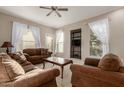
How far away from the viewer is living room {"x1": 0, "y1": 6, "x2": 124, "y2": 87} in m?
1.85

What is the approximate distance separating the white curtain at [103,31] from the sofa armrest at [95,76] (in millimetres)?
2688

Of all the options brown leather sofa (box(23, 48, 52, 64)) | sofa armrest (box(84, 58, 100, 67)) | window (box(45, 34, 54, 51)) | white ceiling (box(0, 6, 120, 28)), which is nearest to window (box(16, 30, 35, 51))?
brown leather sofa (box(23, 48, 52, 64))

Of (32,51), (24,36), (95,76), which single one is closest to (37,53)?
(32,51)

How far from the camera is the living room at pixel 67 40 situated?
1.85m

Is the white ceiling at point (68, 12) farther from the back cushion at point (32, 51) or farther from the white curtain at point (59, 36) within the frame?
the white curtain at point (59, 36)

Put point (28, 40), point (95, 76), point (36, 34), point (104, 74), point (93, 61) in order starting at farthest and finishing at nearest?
point (36, 34) → point (28, 40) → point (93, 61) → point (95, 76) → point (104, 74)

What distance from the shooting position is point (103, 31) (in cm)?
442

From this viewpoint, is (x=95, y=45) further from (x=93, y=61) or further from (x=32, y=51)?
(x=32, y=51)

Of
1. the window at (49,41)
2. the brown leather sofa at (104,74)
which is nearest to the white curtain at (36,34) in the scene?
the window at (49,41)

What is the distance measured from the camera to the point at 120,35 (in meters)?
3.87

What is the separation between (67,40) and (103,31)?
266 cm

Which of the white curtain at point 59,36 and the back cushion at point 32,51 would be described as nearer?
the back cushion at point 32,51
